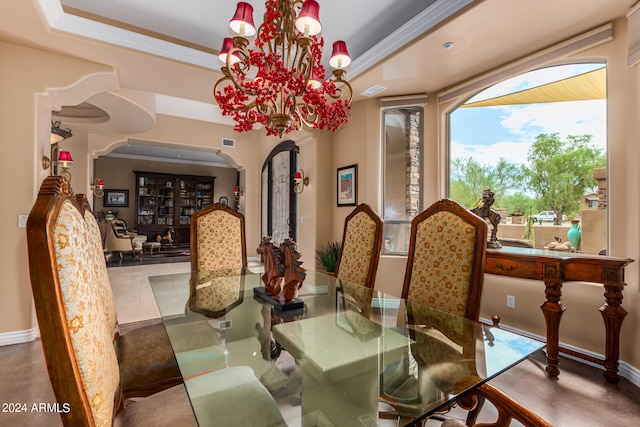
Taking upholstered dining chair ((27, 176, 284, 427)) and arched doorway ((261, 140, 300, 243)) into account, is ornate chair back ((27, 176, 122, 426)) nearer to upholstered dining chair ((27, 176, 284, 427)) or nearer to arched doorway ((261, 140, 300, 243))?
upholstered dining chair ((27, 176, 284, 427))

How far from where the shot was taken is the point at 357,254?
2346 mm

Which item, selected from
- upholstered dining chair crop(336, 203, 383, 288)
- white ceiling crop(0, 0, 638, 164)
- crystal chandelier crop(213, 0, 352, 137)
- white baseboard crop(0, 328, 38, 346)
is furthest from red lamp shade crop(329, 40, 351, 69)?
white baseboard crop(0, 328, 38, 346)

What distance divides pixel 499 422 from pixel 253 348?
38.4 inches

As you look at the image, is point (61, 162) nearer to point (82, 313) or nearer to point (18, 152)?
point (18, 152)

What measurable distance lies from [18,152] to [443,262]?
3.55 metres

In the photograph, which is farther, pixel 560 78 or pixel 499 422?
pixel 560 78

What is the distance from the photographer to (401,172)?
3727mm

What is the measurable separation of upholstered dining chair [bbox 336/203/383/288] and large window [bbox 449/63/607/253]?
1652 mm

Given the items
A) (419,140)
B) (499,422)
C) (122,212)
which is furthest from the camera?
(122,212)

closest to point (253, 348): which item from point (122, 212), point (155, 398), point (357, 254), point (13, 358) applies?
point (155, 398)

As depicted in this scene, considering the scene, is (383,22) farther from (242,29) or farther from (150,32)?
(150,32)

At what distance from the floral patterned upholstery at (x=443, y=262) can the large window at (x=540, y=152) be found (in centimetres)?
165

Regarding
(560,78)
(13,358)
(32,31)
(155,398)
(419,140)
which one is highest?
(32,31)

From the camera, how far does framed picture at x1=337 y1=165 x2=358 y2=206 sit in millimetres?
3927
